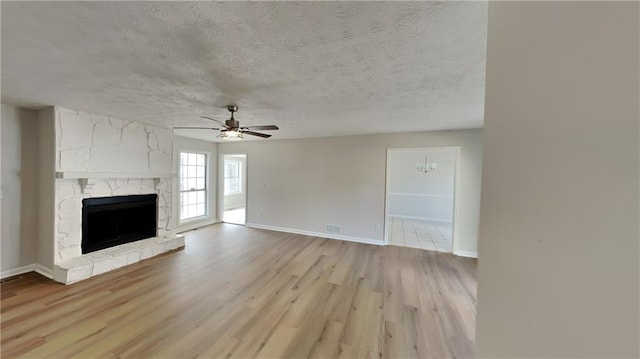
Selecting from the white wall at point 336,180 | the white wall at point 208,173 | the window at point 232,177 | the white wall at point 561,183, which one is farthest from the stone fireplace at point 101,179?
the white wall at point 561,183

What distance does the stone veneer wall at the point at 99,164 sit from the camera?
3.23m

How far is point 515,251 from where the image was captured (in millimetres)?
669

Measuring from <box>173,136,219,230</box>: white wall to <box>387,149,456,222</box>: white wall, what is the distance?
5.50 meters

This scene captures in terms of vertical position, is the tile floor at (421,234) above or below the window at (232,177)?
below

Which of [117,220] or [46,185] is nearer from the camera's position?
[46,185]

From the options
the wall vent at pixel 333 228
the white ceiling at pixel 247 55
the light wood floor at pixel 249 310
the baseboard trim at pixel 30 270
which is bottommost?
the light wood floor at pixel 249 310

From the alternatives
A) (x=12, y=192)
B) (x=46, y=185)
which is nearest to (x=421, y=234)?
(x=46, y=185)

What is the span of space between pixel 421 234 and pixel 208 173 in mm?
6012

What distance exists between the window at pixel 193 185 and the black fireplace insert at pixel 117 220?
1410 mm

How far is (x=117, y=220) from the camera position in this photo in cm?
393

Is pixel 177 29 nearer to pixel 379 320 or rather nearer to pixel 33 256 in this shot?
pixel 379 320

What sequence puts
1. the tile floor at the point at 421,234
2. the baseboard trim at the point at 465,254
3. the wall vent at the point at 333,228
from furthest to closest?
the wall vent at the point at 333,228 → the tile floor at the point at 421,234 → the baseboard trim at the point at 465,254

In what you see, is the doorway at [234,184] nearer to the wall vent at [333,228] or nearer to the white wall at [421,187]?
the wall vent at [333,228]

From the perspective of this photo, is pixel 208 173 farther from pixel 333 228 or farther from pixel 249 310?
pixel 249 310
